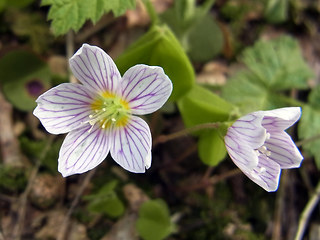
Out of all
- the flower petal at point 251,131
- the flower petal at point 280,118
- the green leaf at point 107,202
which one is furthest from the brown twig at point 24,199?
the flower petal at point 280,118

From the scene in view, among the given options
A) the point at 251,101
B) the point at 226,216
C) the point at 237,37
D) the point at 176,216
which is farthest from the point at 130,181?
the point at 237,37

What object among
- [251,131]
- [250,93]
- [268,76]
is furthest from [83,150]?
[268,76]

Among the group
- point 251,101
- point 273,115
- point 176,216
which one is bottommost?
point 176,216

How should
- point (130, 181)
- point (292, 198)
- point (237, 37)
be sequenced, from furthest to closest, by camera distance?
point (237, 37), point (292, 198), point (130, 181)

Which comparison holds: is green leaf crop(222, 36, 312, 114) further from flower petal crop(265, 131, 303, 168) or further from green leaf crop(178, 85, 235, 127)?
flower petal crop(265, 131, 303, 168)

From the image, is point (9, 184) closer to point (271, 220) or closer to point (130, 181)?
point (130, 181)

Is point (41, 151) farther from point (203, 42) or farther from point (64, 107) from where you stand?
point (203, 42)

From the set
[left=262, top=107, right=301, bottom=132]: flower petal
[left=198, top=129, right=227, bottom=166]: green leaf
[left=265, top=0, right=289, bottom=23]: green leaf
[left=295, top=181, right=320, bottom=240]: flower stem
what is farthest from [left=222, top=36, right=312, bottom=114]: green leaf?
[left=262, top=107, right=301, bottom=132]: flower petal

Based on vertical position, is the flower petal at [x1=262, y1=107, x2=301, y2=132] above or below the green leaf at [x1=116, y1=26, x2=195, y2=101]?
below
